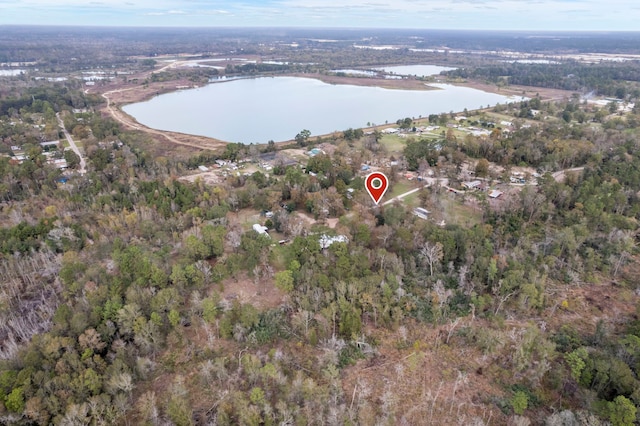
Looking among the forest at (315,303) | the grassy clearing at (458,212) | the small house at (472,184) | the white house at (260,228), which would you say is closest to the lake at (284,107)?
the forest at (315,303)

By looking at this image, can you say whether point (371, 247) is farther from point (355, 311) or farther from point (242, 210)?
point (242, 210)

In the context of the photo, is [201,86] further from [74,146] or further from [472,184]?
[472,184]

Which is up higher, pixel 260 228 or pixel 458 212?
pixel 458 212

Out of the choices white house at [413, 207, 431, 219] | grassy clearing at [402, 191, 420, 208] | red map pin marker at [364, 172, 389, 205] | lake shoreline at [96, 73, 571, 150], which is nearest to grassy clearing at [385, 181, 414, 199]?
grassy clearing at [402, 191, 420, 208]

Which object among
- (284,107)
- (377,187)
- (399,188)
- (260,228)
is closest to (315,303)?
(260,228)

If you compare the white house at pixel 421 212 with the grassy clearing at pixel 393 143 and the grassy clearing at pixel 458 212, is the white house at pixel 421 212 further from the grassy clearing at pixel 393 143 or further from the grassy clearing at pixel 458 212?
the grassy clearing at pixel 393 143

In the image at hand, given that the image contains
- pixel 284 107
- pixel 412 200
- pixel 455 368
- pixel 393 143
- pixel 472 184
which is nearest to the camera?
pixel 455 368

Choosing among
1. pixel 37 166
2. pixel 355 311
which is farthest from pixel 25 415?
pixel 37 166
